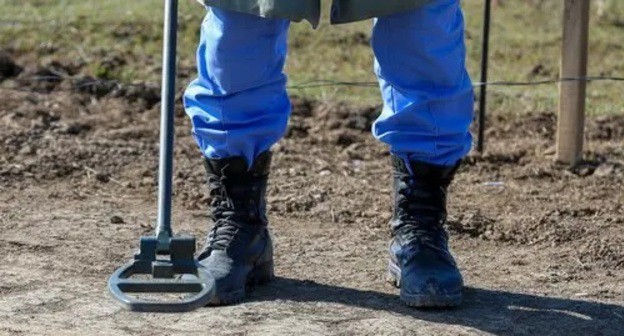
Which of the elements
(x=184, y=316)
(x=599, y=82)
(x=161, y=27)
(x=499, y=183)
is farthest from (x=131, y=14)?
(x=184, y=316)

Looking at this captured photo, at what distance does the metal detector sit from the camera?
326 cm

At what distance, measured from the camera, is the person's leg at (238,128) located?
12.5 ft

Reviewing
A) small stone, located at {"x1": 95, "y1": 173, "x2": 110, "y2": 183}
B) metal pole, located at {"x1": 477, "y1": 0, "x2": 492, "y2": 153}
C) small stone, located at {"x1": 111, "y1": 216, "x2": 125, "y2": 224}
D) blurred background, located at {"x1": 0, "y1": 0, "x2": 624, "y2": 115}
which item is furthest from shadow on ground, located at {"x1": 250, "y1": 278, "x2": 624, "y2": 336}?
blurred background, located at {"x1": 0, "y1": 0, "x2": 624, "y2": 115}

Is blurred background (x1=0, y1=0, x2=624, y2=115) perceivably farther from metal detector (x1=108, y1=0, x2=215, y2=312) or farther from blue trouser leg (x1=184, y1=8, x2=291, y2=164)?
metal detector (x1=108, y1=0, x2=215, y2=312)

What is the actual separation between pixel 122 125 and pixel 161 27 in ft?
4.75

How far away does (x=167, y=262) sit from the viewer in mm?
3412

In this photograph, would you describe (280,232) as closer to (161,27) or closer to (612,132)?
(612,132)

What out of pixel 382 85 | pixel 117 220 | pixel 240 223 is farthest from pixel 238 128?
pixel 117 220

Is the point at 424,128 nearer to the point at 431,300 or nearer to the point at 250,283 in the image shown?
the point at 431,300

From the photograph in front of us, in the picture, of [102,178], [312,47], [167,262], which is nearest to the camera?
[167,262]

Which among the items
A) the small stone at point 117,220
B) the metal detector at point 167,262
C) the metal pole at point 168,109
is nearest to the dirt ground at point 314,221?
the small stone at point 117,220

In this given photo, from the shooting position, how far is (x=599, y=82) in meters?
6.79

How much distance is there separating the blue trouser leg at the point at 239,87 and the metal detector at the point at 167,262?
30cm

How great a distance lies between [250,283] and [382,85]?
0.63 meters
